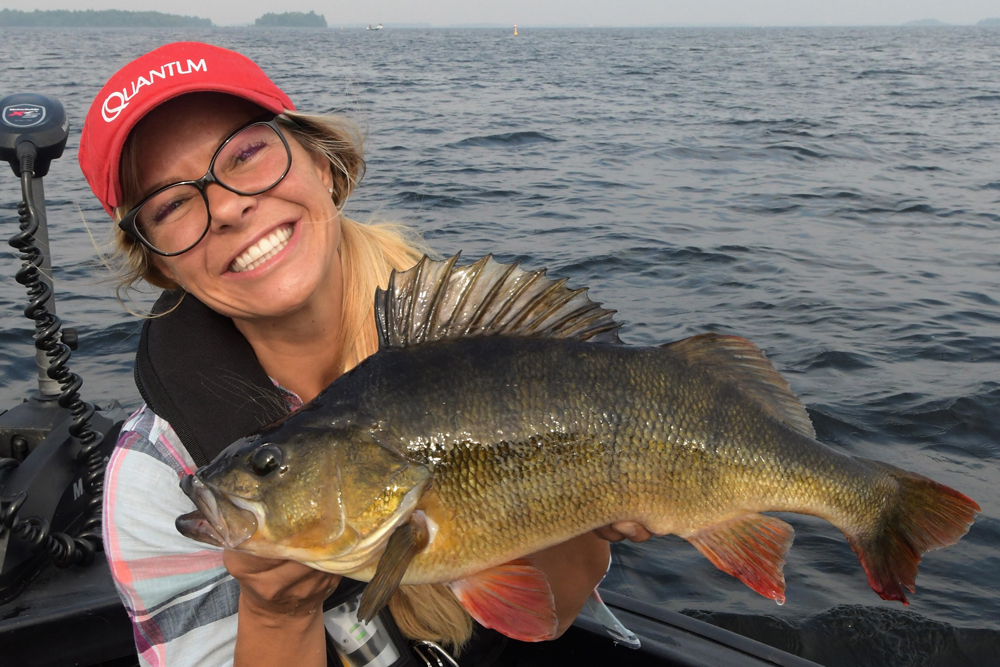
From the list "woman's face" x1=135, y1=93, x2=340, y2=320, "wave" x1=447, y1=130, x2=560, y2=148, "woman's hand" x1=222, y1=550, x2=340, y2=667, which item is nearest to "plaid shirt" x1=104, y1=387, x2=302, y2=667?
"woman's hand" x1=222, y1=550, x2=340, y2=667

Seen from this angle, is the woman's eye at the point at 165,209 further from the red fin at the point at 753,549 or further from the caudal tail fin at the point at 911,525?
the caudal tail fin at the point at 911,525

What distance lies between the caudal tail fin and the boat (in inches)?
33.0

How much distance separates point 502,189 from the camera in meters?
13.4

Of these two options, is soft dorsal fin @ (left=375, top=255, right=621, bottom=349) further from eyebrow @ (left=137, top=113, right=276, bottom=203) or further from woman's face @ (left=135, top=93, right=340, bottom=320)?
eyebrow @ (left=137, top=113, right=276, bottom=203)

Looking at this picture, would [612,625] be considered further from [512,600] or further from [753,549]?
[512,600]

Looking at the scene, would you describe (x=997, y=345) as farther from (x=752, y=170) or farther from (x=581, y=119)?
(x=581, y=119)

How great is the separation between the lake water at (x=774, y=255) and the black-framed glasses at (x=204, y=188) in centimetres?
87

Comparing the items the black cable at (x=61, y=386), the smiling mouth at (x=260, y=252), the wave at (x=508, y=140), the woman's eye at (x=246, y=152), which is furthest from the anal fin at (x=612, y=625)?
the wave at (x=508, y=140)

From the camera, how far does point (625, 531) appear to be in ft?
7.43

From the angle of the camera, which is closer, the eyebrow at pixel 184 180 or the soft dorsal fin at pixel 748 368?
the soft dorsal fin at pixel 748 368

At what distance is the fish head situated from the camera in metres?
1.86

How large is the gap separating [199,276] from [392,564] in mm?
1164

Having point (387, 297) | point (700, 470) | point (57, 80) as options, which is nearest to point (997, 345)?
point (700, 470)

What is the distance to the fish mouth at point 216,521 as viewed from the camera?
72.6 inches
